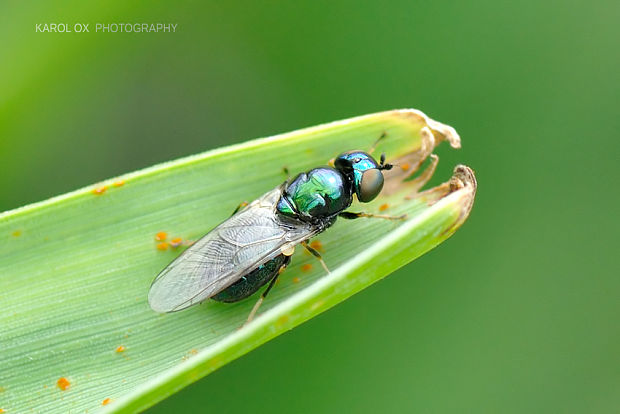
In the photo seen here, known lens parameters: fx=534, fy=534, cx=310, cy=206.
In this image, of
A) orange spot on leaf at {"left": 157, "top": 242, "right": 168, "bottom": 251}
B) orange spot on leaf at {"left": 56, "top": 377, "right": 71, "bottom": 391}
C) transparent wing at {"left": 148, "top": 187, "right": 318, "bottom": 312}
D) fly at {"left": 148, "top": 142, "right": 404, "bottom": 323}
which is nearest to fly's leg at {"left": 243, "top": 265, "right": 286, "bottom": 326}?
fly at {"left": 148, "top": 142, "right": 404, "bottom": 323}

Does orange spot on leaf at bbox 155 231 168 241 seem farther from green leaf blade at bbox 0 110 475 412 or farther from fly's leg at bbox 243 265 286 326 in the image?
fly's leg at bbox 243 265 286 326

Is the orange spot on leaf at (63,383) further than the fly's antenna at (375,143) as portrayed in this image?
No

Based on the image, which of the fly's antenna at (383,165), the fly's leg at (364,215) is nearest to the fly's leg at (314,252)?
the fly's leg at (364,215)

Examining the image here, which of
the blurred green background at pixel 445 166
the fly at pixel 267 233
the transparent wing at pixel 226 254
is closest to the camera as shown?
the transparent wing at pixel 226 254

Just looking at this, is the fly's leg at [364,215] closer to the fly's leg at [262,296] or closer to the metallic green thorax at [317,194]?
the metallic green thorax at [317,194]

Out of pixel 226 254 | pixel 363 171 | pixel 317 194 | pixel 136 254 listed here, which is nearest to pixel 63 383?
pixel 136 254

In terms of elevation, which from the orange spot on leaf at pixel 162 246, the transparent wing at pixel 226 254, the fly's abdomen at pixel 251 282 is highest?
the orange spot on leaf at pixel 162 246
